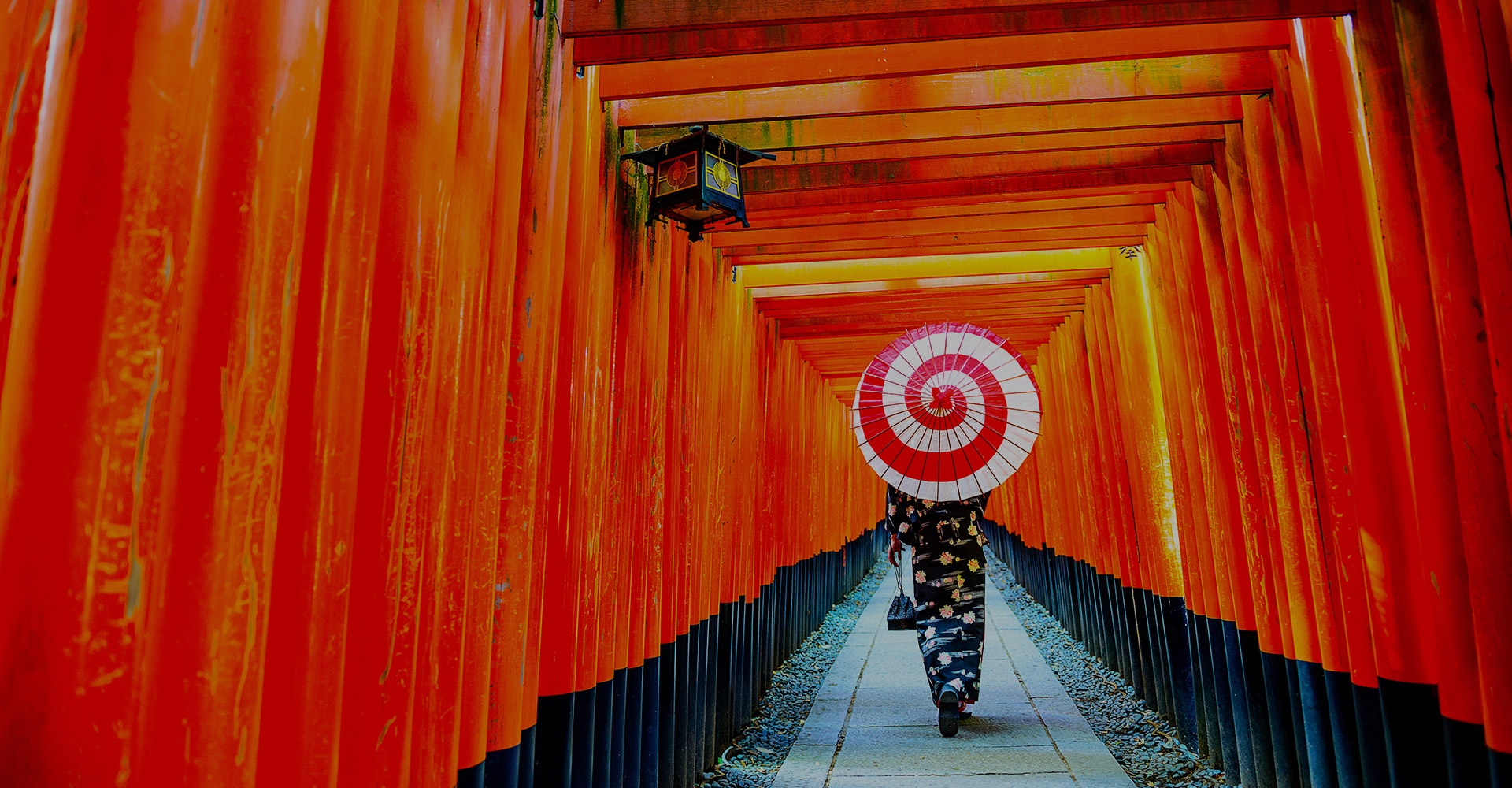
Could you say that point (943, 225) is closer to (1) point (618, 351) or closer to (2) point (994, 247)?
(2) point (994, 247)

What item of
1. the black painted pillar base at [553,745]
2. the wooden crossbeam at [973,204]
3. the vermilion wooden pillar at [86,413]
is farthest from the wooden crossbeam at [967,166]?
the vermilion wooden pillar at [86,413]

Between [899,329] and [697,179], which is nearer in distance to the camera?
[697,179]

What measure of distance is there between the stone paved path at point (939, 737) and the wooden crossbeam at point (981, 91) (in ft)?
11.4

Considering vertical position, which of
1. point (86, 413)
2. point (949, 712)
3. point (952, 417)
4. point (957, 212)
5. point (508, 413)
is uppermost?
point (957, 212)

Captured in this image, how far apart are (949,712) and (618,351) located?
3561 mm

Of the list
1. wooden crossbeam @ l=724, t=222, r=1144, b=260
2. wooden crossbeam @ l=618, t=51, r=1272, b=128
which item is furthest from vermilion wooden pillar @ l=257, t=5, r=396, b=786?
wooden crossbeam @ l=724, t=222, r=1144, b=260

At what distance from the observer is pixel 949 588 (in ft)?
18.8

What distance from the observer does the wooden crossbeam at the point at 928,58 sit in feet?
10.1

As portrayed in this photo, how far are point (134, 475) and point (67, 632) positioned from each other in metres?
0.20

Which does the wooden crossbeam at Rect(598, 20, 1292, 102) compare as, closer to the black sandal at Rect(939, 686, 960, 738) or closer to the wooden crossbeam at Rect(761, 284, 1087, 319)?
the wooden crossbeam at Rect(761, 284, 1087, 319)

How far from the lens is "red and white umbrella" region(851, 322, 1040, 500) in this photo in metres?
5.49

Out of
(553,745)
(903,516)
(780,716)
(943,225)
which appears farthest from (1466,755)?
(780,716)

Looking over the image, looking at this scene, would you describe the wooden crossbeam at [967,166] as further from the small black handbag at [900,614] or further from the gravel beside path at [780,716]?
the small black handbag at [900,614]

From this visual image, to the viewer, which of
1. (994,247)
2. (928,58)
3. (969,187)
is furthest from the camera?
(994,247)
